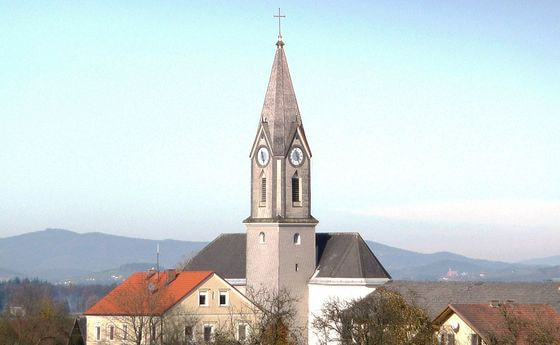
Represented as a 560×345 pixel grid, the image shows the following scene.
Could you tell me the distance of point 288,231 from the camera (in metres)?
86.4

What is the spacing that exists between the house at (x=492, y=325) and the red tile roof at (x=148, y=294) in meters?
21.1

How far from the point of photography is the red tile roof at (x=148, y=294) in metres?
75.1

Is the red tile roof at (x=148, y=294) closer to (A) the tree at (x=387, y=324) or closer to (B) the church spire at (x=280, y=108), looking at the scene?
(B) the church spire at (x=280, y=108)

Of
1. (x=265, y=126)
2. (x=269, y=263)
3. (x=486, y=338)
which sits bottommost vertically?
(x=486, y=338)

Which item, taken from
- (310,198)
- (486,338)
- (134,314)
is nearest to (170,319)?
(134,314)

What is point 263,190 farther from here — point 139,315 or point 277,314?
point 277,314

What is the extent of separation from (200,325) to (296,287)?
1026cm

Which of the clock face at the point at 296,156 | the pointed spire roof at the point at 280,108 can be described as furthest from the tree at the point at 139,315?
the pointed spire roof at the point at 280,108

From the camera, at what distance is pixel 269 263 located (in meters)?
86.4

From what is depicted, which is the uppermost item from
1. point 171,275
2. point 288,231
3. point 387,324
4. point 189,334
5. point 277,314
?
point 288,231

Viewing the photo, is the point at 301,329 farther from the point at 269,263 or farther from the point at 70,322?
the point at 70,322

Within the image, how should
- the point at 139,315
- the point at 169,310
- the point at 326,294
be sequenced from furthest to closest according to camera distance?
1. the point at 326,294
2. the point at 169,310
3. the point at 139,315

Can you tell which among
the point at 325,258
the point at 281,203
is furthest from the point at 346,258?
the point at 281,203

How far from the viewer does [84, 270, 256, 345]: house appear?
243 ft
